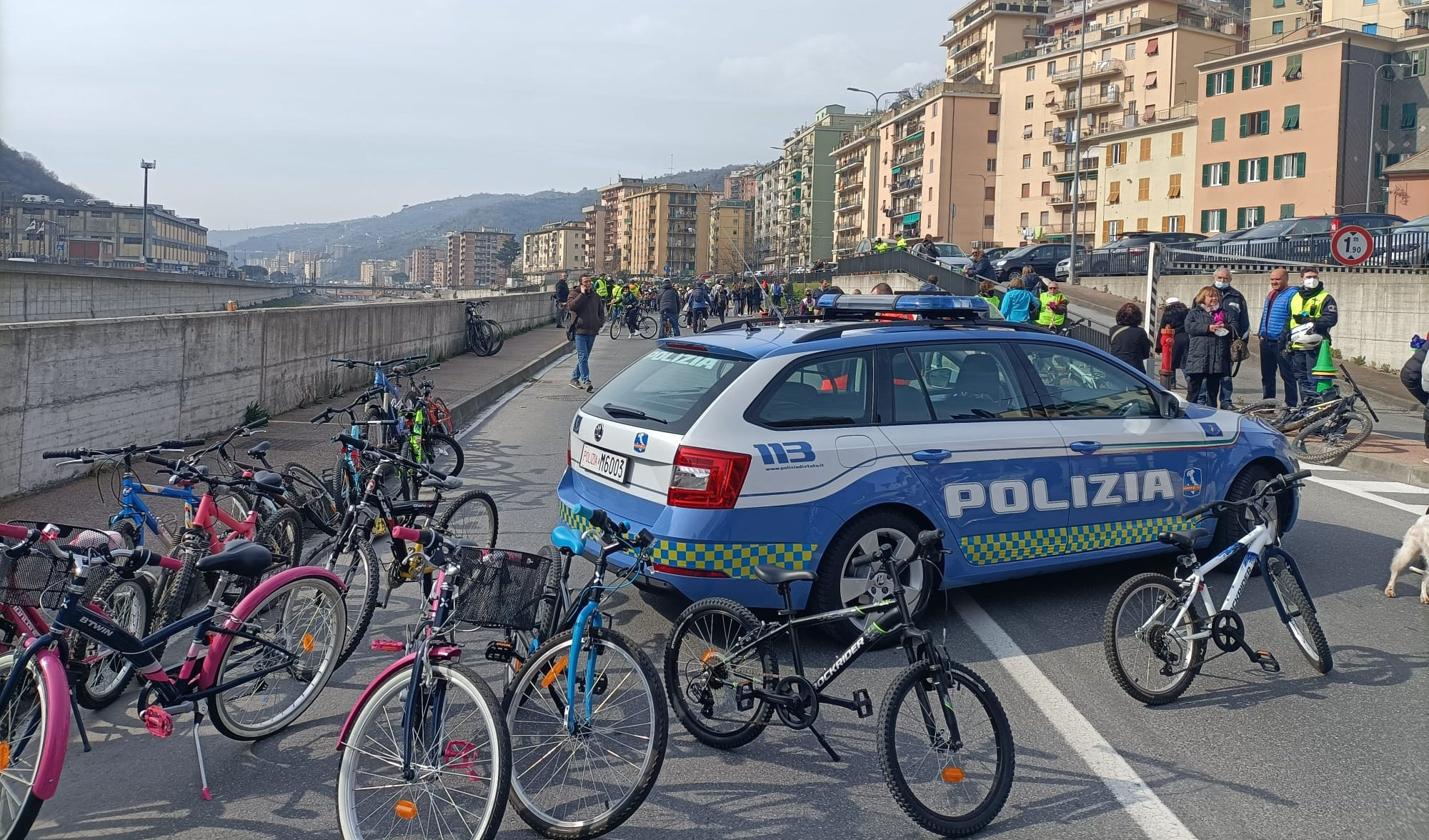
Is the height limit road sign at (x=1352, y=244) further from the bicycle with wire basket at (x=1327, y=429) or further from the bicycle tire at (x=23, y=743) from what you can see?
the bicycle tire at (x=23, y=743)

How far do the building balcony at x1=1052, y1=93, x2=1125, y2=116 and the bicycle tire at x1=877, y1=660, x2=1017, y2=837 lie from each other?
3175 inches

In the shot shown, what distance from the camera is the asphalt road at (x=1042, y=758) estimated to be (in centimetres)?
410

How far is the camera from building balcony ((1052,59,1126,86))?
78875 mm

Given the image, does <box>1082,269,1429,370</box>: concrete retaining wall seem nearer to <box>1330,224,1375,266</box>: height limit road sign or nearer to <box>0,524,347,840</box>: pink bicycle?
<box>1330,224,1375,266</box>: height limit road sign

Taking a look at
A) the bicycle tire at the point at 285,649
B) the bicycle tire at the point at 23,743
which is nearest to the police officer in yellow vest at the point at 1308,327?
the bicycle tire at the point at 285,649

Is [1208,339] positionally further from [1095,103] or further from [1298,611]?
[1095,103]

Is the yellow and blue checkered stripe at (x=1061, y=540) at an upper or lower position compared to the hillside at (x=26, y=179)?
lower

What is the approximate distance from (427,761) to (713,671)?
132 cm

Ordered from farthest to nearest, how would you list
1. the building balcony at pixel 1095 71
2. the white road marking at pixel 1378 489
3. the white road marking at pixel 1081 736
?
the building balcony at pixel 1095 71
the white road marking at pixel 1378 489
the white road marking at pixel 1081 736

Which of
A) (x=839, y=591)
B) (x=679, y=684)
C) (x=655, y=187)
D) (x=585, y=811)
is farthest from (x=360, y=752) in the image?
(x=655, y=187)

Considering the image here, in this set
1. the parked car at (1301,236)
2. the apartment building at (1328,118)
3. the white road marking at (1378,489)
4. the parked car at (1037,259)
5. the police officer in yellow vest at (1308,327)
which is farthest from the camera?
the apartment building at (1328,118)

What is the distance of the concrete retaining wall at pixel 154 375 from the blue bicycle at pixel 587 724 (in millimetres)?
6309

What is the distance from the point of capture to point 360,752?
3.71 m

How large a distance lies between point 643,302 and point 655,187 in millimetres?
155597
